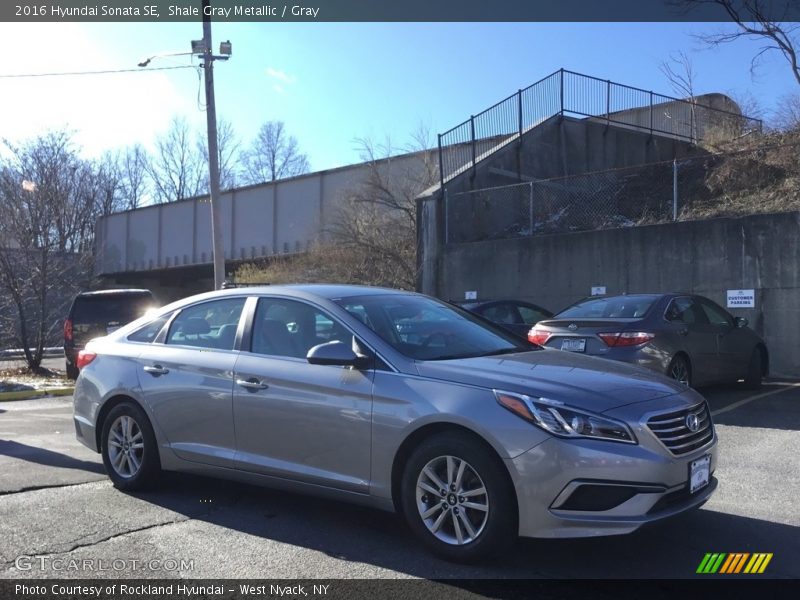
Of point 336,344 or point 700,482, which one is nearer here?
point 700,482

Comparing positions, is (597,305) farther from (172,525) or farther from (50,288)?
(50,288)

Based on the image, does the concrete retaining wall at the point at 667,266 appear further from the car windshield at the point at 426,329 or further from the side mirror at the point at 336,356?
the side mirror at the point at 336,356

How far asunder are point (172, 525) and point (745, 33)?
60.6 feet

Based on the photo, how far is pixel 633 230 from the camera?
1518 centimetres

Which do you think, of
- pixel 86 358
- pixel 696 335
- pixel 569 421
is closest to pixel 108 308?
pixel 86 358

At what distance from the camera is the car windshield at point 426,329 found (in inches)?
193

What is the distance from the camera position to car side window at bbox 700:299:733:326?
1019cm

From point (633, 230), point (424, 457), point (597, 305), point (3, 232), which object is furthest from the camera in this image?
point (3, 232)

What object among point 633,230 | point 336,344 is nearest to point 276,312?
point 336,344

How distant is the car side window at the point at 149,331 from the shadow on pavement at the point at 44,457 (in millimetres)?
1418

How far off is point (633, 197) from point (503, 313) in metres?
6.59

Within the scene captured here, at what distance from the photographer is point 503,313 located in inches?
502

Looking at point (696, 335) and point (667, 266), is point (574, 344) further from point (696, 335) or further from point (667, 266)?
point (667, 266)

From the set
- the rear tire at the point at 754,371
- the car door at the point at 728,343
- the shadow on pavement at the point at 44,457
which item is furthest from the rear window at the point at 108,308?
the rear tire at the point at 754,371
